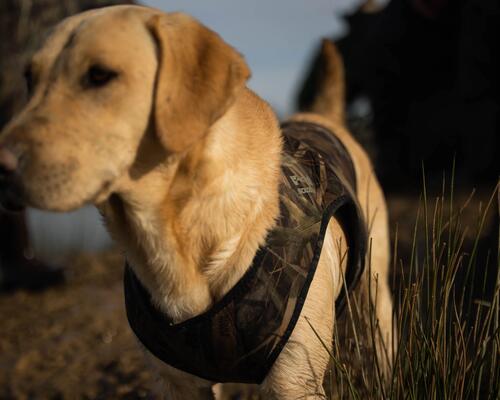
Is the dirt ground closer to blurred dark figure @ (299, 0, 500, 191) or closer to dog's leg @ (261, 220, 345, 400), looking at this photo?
blurred dark figure @ (299, 0, 500, 191)

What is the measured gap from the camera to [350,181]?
127 inches

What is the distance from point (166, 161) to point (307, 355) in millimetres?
832

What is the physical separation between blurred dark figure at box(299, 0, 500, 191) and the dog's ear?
4.00 metres

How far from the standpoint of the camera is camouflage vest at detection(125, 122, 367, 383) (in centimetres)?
237

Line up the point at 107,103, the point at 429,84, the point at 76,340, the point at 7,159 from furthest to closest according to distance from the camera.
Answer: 1. the point at 429,84
2. the point at 76,340
3. the point at 107,103
4. the point at 7,159

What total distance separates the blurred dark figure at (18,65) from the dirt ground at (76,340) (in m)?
0.17

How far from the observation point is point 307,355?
2.45 metres

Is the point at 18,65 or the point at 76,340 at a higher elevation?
the point at 18,65

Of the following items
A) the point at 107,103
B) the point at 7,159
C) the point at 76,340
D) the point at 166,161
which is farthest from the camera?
the point at 76,340

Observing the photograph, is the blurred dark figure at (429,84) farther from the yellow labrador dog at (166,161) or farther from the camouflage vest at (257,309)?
the yellow labrador dog at (166,161)

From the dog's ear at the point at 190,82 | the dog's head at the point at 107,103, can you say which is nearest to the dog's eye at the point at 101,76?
the dog's head at the point at 107,103

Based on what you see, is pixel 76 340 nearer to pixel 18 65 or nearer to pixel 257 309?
pixel 18 65

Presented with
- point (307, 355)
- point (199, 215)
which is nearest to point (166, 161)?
point (199, 215)

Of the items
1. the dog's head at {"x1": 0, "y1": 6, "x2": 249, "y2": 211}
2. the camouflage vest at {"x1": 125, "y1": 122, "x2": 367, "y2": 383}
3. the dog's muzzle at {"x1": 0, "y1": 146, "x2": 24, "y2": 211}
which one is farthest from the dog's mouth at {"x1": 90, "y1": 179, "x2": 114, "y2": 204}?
the camouflage vest at {"x1": 125, "y1": 122, "x2": 367, "y2": 383}
